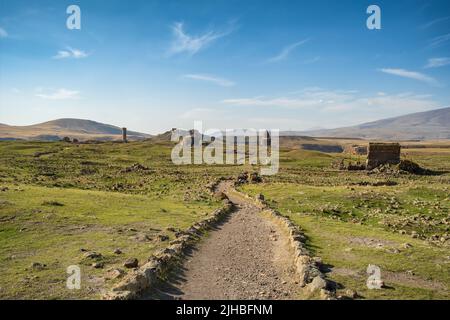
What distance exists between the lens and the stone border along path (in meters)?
14.5

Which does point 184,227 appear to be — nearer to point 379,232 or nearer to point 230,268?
point 230,268

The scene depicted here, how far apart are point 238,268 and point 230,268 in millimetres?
354

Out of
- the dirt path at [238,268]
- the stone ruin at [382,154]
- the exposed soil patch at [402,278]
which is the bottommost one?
the dirt path at [238,268]

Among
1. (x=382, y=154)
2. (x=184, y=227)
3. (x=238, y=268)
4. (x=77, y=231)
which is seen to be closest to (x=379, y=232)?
(x=238, y=268)

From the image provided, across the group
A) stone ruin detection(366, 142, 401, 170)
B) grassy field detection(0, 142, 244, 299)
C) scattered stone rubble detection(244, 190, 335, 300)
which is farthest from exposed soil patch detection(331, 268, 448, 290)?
stone ruin detection(366, 142, 401, 170)

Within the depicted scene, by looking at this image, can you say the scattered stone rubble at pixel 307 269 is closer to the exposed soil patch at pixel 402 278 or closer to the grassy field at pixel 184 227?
the grassy field at pixel 184 227

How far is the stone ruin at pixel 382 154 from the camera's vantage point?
65250mm

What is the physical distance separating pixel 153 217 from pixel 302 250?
12598 millimetres

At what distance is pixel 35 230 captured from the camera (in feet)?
73.2

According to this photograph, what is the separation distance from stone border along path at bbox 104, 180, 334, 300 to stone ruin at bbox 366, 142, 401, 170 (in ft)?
148

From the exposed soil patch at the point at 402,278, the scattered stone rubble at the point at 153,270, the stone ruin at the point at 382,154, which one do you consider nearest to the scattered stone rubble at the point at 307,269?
the exposed soil patch at the point at 402,278

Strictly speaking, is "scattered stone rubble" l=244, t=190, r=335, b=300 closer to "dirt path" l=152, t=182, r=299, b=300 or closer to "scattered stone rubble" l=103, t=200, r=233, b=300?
"dirt path" l=152, t=182, r=299, b=300
